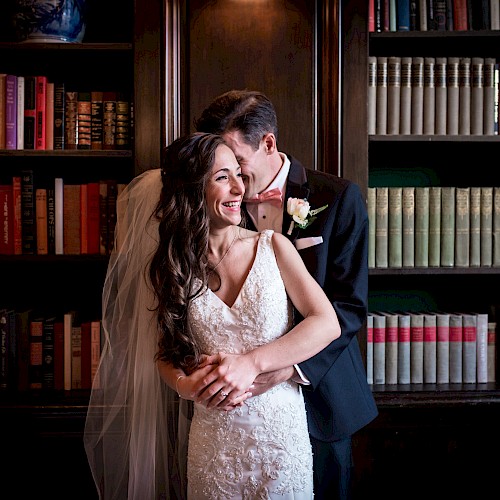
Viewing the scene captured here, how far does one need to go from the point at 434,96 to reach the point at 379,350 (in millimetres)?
938

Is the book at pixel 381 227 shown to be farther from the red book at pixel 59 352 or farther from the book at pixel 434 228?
the red book at pixel 59 352

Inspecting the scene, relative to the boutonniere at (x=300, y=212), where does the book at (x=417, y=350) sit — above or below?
below

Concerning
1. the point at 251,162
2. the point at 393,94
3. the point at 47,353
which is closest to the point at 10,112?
the point at 47,353

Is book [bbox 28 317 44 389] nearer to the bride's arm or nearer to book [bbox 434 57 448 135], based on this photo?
the bride's arm

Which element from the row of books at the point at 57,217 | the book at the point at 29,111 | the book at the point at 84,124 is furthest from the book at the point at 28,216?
the book at the point at 84,124

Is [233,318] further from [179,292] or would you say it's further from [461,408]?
[461,408]

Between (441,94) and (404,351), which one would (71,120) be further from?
(404,351)

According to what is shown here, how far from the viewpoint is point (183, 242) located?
1840 mm

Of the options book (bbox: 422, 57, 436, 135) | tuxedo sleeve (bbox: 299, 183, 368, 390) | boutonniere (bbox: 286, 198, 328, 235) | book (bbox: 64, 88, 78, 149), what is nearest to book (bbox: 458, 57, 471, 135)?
book (bbox: 422, 57, 436, 135)

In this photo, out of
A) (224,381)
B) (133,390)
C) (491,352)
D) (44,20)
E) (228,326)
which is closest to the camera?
(224,381)

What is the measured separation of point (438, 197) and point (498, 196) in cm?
22

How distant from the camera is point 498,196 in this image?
265 cm

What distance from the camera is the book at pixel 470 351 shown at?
267 cm

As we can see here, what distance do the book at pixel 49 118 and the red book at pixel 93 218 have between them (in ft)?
0.66
